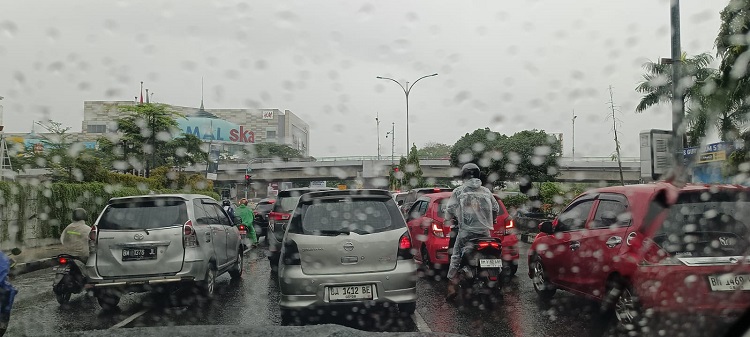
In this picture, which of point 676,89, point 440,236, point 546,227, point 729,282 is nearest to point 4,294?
point 546,227

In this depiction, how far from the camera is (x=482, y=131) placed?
34156 millimetres

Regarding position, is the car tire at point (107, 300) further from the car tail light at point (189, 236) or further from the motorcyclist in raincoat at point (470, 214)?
the motorcyclist in raincoat at point (470, 214)

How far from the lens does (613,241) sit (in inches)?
207

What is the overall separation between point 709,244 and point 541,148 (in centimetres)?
2256

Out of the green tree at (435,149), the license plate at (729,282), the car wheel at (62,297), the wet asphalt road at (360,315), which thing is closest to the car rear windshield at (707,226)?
the license plate at (729,282)

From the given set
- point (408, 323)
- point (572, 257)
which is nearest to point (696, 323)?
point (572, 257)

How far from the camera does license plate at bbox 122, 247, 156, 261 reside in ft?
22.3

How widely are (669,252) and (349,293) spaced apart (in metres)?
2.71

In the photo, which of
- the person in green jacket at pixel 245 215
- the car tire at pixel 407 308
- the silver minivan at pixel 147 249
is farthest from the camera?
the person in green jacket at pixel 245 215

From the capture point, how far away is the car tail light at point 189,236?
22.9 feet

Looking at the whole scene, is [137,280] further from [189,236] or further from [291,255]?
[291,255]

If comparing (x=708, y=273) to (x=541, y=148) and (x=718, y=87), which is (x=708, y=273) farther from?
(x=541, y=148)

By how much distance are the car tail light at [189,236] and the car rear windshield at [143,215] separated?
11cm

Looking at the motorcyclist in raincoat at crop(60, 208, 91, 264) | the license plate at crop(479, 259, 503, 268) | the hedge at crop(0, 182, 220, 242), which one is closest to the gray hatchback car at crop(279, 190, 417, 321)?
the license plate at crop(479, 259, 503, 268)
